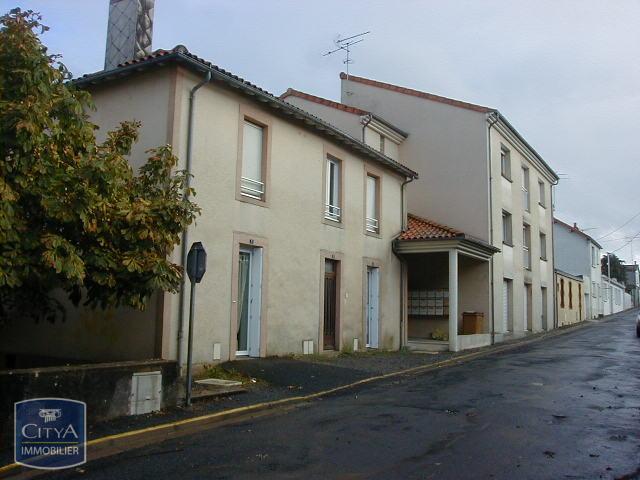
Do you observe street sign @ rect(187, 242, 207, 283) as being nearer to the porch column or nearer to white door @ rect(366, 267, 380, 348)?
white door @ rect(366, 267, 380, 348)

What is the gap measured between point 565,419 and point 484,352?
32.6 feet

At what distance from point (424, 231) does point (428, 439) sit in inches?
477

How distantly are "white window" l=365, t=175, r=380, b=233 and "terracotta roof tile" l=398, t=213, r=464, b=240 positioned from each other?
119 centimetres

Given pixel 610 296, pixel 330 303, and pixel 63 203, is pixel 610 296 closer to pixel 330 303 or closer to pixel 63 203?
pixel 330 303

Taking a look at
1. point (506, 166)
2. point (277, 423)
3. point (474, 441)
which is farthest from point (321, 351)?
point (506, 166)

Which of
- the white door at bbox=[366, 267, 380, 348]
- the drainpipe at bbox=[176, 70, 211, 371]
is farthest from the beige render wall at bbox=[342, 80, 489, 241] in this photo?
the drainpipe at bbox=[176, 70, 211, 371]

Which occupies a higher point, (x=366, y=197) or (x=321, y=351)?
(x=366, y=197)

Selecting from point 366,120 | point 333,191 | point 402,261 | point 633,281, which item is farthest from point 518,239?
point 633,281

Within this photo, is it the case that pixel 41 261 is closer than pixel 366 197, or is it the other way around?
pixel 41 261

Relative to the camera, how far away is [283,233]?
13078mm

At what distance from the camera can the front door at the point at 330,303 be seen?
14.7m

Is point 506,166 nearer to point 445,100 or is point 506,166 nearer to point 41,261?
point 445,100

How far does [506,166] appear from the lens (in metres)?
24.0

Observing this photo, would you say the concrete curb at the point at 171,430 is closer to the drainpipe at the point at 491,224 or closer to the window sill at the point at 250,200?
the window sill at the point at 250,200
